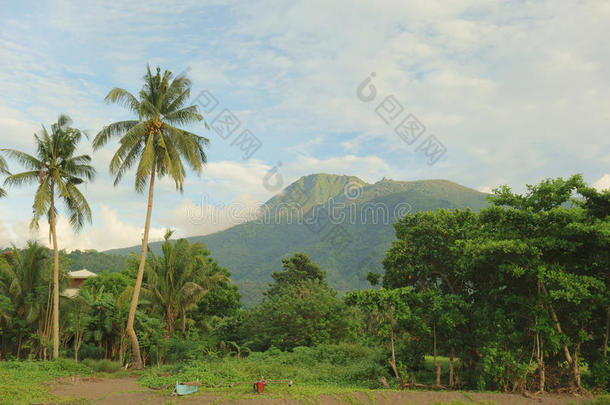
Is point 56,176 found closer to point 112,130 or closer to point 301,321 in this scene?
point 112,130

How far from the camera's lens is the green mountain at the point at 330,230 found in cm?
10944

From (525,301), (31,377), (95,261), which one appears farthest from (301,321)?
(95,261)

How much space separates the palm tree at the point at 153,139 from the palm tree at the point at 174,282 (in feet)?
15.2

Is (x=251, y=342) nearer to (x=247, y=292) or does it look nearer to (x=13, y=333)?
(x=13, y=333)

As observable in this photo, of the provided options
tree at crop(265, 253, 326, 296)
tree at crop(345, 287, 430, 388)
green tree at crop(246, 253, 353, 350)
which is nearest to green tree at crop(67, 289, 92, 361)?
green tree at crop(246, 253, 353, 350)

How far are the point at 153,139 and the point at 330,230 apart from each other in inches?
4862

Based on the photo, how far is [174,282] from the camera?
80.5 feet

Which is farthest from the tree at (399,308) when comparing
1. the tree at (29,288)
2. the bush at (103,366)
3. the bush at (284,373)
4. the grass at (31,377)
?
the tree at (29,288)

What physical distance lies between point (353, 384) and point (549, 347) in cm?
580

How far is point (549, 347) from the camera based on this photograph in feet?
38.9

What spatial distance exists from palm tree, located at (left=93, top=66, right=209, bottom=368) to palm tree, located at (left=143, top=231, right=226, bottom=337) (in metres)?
4.64

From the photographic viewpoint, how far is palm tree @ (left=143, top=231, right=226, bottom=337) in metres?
23.7

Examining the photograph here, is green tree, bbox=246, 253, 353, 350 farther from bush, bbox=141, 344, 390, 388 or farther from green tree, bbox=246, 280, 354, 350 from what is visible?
bush, bbox=141, 344, 390, 388

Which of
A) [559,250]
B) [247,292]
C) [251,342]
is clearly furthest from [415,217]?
[247,292]
